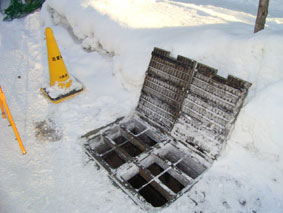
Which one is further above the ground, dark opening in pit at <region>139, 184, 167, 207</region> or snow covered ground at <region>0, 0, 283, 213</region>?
snow covered ground at <region>0, 0, 283, 213</region>

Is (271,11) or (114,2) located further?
(271,11)

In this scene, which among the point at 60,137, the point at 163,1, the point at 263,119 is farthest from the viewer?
the point at 163,1

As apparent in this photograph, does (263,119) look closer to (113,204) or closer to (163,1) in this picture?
(113,204)

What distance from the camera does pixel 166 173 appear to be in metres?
4.05

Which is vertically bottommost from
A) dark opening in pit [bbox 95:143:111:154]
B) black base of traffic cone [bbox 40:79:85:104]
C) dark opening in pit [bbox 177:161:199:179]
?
dark opening in pit [bbox 95:143:111:154]

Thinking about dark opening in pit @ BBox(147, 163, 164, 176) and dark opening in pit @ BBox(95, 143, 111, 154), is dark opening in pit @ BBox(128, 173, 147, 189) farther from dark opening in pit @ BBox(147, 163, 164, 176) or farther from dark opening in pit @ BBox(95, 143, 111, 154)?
dark opening in pit @ BBox(95, 143, 111, 154)

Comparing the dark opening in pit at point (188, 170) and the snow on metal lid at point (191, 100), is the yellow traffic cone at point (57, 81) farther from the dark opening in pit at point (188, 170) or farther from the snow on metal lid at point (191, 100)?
the dark opening in pit at point (188, 170)

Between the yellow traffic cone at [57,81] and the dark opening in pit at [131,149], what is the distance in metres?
1.76

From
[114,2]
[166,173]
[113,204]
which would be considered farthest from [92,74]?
[113,204]

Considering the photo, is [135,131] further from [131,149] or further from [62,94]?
[62,94]

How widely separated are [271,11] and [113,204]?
7.90 metres

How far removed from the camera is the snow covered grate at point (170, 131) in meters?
3.65

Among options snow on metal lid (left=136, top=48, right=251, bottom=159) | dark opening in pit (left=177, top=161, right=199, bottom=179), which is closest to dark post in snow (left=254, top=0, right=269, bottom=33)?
snow on metal lid (left=136, top=48, right=251, bottom=159)

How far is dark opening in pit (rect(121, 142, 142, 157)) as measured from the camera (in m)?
4.43
